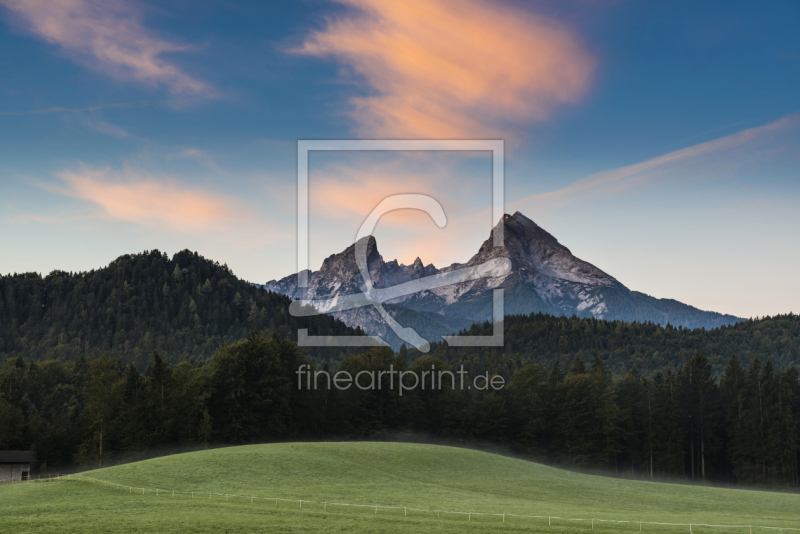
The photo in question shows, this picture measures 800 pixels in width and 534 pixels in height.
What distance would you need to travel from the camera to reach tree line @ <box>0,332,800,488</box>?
299 ft

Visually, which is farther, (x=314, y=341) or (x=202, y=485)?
(x=314, y=341)

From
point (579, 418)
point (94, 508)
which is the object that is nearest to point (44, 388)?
point (94, 508)

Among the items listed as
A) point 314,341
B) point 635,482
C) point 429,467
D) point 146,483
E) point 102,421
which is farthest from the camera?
point 314,341

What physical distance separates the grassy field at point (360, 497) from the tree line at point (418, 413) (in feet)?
78.6

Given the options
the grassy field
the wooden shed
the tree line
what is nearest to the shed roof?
the wooden shed

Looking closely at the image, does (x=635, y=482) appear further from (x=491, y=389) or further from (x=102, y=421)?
(x=102, y=421)

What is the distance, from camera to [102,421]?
8988 centimetres

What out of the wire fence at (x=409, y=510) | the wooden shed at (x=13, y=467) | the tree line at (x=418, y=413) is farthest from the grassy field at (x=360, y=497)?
the tree line at (x=418, y=413)

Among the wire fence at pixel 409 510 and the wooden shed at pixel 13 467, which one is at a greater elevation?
the wire fence at pixel 409 510

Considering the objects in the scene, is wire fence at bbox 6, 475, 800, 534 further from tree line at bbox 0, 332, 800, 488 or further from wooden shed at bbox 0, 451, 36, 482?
tree line at bbox 0, 332, 800, 488

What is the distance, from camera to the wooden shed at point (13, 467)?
6812 centimetres

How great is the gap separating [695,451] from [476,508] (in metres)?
81.5

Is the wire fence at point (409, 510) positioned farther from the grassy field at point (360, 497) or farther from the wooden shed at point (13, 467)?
the wooden shed at point (13, 467)

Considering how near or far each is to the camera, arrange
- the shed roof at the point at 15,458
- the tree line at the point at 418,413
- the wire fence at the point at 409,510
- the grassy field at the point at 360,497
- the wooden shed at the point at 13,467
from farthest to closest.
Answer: the tree line at the point at 418,413, the shed roof at the point at 15,458, the wooden shed at the point at 13,467, the wire fence at the point at 409,510, the grassy field at the point at 360,497
